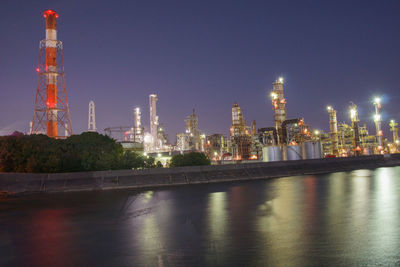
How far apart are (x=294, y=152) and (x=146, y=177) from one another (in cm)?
3350

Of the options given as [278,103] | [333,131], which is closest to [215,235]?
[278,103]

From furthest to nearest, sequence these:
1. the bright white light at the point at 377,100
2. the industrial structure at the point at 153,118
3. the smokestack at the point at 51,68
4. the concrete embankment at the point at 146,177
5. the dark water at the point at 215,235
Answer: the industrial structure at the point at 153,118
the bright white light at the point at 377,100
the smokestack at the point at 51,68
the concrete embankment at the point at 146,177
the dark water at the point at 215,235

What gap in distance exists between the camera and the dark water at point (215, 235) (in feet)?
25.6

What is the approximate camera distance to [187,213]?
1484 cm

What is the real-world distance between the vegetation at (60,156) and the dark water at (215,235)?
19.1 meters

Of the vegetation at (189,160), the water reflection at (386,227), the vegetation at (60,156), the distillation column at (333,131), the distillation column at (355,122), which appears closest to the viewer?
the water reflection at (386,227)

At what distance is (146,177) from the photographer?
111 feet

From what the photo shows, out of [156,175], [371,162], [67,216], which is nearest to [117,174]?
[156,175]

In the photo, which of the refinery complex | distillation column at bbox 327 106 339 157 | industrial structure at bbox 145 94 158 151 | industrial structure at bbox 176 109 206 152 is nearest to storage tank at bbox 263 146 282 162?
the refinery complex

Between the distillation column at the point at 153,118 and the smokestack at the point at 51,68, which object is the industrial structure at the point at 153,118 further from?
the smokestack at the point at 51,68

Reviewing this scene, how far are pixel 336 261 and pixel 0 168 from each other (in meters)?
36.4

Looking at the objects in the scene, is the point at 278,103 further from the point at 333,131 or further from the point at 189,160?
the point at 189,160

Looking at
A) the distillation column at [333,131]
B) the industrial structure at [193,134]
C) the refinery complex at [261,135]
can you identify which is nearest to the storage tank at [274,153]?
the refinery complex at [261,135]

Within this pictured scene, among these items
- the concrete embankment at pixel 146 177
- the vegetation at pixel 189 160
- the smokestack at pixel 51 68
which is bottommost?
the concrete embankment at pixel 146 177
